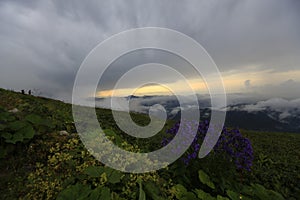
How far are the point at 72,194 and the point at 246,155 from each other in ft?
15.4

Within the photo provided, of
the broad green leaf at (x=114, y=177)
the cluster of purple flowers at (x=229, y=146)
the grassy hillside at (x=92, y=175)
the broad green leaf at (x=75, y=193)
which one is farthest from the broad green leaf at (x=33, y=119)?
the broad green leaf at (x=75, y=193)

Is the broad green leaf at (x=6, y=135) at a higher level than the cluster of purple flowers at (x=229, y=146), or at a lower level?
higher

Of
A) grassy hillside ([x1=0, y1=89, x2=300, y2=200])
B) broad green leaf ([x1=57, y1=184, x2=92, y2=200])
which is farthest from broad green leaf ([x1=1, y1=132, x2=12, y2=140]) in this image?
broad green leaf ([x1=57, y1=184, x2=92, y2=200])

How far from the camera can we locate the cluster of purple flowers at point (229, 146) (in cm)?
586

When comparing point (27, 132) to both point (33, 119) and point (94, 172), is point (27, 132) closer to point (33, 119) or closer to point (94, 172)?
point (33, 119)

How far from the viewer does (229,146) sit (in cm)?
604

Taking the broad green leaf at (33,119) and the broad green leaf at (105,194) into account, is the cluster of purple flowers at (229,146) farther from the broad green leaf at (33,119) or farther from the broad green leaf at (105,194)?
the broad green leaf at (33,119)

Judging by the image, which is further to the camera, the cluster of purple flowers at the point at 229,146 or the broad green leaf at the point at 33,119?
the broad green leaf at the point at 33,119

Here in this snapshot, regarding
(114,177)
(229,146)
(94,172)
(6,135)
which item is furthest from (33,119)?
(229,146)

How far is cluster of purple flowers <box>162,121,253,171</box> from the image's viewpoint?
5855 millimetres

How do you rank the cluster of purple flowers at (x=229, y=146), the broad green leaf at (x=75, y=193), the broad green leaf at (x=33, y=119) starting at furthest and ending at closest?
the broad green leaf at (x=33, y=119)
the cluster of purple flowers at (x=229, y=146)
the broad green leaf at (x=75, y=193)

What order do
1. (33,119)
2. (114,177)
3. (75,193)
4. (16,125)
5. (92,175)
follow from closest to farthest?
(75,193) → (92,175) → (114,177) → (16,125) → (33,119)

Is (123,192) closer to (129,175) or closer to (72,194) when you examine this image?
(129,175)

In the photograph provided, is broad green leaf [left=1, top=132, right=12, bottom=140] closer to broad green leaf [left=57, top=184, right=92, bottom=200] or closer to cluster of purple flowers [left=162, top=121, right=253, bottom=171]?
broad green leaf [left=57, top=184, right=92, bottom=200]
